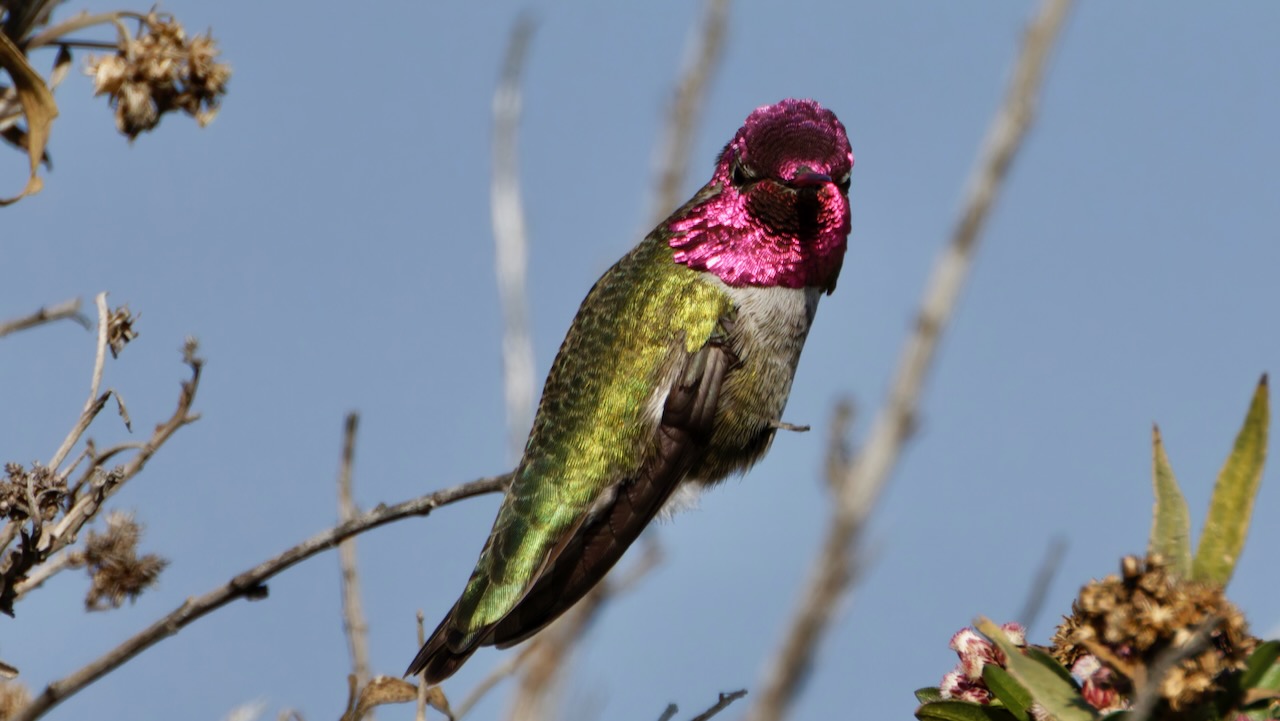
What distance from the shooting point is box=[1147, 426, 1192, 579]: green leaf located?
178 centimetres

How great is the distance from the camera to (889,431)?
14961mm

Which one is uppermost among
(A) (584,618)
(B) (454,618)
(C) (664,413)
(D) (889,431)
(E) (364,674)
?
(C) (664,413)

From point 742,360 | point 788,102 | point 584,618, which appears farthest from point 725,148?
point 584,618

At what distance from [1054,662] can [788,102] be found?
2.51 meters

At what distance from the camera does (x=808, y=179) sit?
3969 millimetres

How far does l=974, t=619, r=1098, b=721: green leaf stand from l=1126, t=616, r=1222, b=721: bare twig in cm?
6

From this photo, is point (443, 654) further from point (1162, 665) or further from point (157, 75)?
point (1162, 665)

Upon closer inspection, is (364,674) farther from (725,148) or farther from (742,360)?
(725,148)

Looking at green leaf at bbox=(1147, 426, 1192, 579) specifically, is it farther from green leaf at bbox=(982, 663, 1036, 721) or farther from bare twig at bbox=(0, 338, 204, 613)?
bare twig at bbox=(0, 338, 204, 613)

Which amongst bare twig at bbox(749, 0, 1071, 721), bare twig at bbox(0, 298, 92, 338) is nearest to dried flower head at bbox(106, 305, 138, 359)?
bare twig at bbox(0, 298, 92, 338)

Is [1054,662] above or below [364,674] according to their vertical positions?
above

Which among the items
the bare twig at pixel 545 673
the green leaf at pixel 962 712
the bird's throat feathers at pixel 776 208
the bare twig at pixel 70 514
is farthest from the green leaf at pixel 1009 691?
the bare twig at pixel 545 673

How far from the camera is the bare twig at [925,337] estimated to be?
1405 centimetres

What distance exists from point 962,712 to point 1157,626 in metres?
0.48
